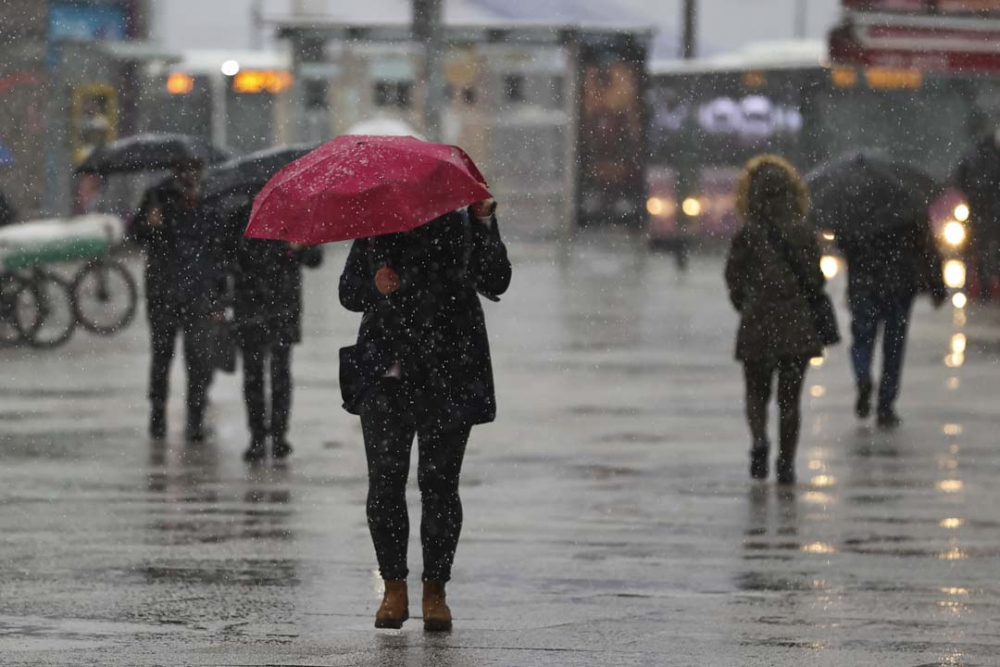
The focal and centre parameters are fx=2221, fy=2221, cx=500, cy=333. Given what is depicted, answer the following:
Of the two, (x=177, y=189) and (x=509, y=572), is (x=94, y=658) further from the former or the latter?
(x=177, y=189)

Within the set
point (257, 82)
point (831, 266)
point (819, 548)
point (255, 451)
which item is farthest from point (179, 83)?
point (819, 548)

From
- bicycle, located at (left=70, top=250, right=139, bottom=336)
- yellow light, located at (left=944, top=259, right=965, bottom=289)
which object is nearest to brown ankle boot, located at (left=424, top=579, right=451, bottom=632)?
bicycle, located at (left=70, top=250, right=139, bottom=336)

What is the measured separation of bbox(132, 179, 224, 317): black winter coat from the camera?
1254cm

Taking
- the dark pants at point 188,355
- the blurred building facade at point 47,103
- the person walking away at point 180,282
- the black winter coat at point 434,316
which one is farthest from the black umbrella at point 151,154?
the blurred building facade at point 47,103

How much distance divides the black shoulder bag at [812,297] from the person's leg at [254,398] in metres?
2.93

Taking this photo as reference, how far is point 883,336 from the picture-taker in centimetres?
1392

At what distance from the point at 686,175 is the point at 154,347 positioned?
71.9ft

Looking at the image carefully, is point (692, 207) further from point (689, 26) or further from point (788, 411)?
point (788, 411)

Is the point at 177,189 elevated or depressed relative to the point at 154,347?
elevated

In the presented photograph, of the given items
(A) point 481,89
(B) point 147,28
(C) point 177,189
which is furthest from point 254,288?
(B) point 147,28

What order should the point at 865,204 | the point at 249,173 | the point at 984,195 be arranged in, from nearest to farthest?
the point at 249,173
the point at 865,204
the point at 984,195

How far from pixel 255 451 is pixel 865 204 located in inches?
166

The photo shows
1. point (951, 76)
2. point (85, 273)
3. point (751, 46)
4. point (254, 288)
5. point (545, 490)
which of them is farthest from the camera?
point (751, 46)

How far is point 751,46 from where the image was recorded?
38.2 metres
